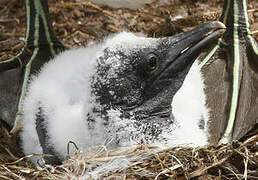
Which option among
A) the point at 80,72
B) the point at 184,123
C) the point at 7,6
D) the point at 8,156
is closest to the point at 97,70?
the point at 80,72

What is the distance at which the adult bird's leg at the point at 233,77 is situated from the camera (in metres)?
2.53

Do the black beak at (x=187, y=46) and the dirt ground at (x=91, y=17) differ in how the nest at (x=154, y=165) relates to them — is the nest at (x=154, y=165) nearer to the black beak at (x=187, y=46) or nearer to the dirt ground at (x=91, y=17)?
the black beak at (x=187, y=46)

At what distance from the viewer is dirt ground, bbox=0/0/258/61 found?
3.43 meters

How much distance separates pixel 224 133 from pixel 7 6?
2.14m

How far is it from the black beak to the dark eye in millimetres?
34

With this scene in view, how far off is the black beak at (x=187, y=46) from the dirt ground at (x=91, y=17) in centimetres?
99

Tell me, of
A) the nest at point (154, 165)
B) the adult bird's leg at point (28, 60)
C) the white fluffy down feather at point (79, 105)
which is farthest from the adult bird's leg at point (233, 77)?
the adult bird's leg at point (28, 60)

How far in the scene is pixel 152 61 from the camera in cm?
227

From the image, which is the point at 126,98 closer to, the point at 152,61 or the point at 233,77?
the point at 152,61

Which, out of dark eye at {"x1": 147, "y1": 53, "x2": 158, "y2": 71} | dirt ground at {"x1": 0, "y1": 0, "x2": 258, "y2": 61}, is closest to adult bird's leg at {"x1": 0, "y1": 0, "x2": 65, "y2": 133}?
dirt ground at {"x1": 0, "y1": 0, "x2": 258, "y2": 61}

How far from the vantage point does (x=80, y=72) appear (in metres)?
2.37

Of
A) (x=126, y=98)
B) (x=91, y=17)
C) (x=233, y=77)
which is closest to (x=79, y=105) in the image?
(x=126, y=98)

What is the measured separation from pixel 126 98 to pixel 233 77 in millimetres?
653

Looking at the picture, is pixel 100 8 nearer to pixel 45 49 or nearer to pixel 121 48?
pixel 45 49
